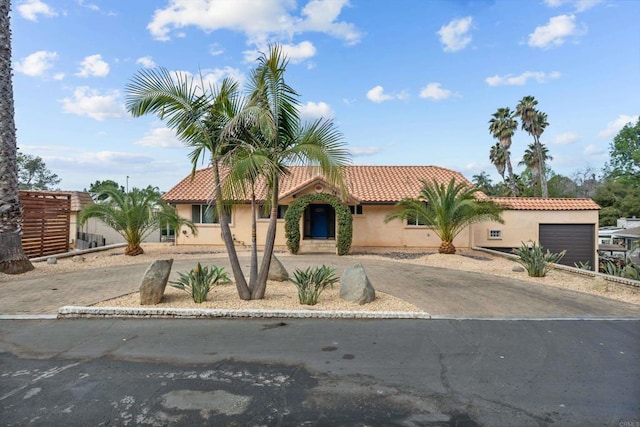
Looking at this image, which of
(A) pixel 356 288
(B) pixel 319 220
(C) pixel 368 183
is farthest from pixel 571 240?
(A) pixel 356 288

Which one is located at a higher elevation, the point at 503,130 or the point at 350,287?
the point at 503,130

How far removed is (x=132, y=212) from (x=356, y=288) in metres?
11.3

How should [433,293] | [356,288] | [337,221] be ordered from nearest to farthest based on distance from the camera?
[356,288] < [433,293] < [337,221]

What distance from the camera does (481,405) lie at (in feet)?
13.0

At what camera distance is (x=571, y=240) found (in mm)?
21219

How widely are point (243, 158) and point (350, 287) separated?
3.47 meters

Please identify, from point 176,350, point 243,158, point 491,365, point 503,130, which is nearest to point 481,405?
point 491,365

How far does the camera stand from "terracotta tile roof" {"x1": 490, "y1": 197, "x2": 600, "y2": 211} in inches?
827

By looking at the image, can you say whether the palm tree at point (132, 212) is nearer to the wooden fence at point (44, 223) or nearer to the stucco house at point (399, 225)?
the wooden fence at point (44, 223)

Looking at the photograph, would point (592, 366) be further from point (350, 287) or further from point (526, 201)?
point (526, 201)

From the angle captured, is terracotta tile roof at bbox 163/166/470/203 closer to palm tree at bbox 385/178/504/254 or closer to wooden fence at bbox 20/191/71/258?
palm tree at bbox 385/178/504/254

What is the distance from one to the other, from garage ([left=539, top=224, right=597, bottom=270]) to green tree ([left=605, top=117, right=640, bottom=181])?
3162 cm

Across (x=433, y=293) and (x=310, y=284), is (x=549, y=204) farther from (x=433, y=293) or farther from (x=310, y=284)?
(x=310, y=284)

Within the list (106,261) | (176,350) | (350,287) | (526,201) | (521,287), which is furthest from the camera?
(526,201)
